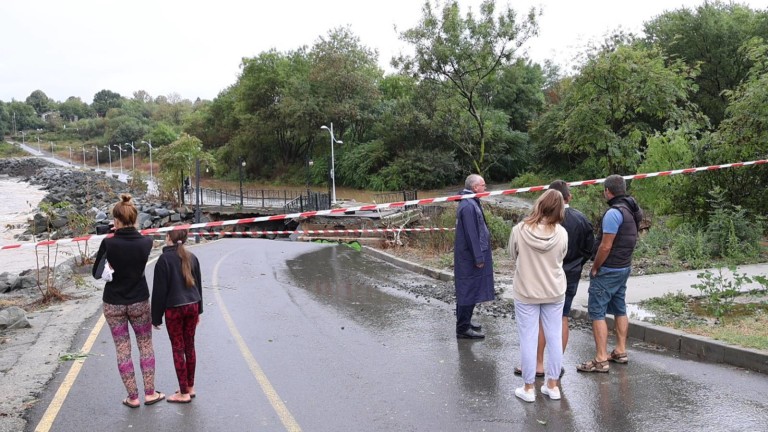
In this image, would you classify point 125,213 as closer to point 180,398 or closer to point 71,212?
point 180,398

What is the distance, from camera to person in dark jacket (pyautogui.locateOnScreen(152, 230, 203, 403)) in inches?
206

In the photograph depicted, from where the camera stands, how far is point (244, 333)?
310 inches

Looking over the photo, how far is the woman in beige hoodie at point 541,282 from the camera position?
16.7 ft

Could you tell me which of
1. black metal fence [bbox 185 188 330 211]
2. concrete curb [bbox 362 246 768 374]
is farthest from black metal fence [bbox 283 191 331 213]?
concrete curb [bbox 362 246 768 374]

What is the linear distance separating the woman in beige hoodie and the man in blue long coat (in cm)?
167

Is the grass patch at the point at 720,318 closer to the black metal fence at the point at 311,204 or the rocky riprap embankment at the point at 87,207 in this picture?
the rocky riprap embankment at the point at 87,207

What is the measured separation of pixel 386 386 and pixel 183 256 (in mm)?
2255

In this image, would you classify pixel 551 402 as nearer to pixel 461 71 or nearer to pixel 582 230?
pixel 582 230

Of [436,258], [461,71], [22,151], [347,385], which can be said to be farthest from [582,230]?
[22,151]

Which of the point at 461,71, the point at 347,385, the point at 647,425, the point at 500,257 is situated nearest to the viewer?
the point at 647,425

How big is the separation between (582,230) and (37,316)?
8.16 meters

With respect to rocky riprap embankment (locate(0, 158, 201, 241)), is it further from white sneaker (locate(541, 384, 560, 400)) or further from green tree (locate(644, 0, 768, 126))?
green tree (locate(644, 0, 768, 126))

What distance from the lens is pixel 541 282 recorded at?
512cm

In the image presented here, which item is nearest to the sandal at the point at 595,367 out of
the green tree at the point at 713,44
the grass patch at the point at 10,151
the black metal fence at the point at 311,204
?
the black metal fence at the point at 311,204
